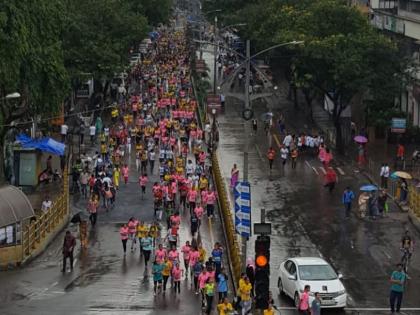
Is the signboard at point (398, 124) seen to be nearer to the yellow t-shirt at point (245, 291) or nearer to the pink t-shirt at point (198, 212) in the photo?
the pink t-shirt at point (198, 212)

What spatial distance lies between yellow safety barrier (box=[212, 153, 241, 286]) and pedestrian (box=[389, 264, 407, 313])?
4.71 meters

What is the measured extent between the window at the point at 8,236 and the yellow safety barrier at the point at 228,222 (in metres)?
7.05

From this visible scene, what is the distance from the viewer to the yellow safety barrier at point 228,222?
105 feet

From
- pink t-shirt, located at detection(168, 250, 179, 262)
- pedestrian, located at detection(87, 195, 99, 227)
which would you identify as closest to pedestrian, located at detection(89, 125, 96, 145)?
pedestrian, located at detection(87, 195, 99, 227)

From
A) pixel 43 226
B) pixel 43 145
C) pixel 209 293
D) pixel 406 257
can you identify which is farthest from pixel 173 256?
pixel 43 145

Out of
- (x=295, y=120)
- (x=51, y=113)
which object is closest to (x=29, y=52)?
(x=51, y=113)

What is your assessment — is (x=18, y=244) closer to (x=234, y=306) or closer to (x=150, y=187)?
(x=234, y=306)

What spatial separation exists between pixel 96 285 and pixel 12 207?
4662 mm

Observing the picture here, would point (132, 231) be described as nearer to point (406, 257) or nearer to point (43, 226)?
point (43, 226)

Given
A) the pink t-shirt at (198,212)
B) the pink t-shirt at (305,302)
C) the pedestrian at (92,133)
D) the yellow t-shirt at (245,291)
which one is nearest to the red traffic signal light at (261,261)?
the yellow t-shirt at (245,291)

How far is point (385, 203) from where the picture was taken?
137ft

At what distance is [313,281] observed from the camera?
2816cm

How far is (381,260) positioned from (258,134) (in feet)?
102

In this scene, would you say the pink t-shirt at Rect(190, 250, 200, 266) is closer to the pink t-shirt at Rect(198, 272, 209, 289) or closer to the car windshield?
the pink t-shirt at Rect(198, 272, 209, 289)
